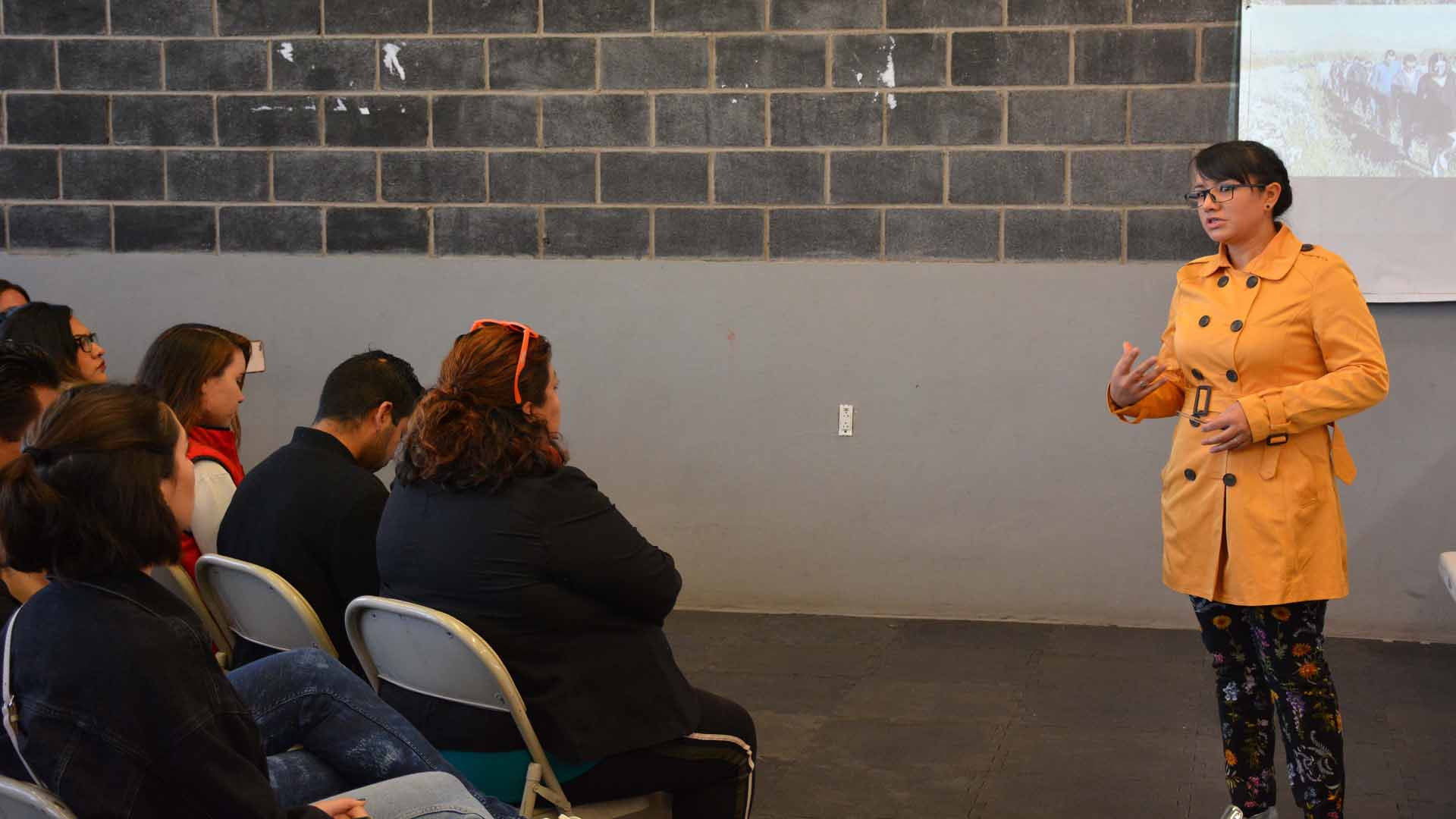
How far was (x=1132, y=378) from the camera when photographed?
2.53 m

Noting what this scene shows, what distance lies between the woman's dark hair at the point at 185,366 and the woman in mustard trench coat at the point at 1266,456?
72.4 inches

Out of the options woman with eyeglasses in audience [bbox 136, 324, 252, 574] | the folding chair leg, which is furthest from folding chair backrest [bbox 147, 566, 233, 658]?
the folding chair leg

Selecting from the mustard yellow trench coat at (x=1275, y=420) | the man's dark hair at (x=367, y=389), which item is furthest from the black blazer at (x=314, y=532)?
the mustard yellow trench coat at (x=1275, y=420)

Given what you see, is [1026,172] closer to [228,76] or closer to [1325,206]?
[1325,206]

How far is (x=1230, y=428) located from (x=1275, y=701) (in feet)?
1.73

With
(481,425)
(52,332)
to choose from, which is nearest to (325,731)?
(481,425)

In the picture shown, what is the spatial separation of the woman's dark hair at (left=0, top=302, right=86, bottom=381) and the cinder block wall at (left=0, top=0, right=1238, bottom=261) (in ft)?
4.19

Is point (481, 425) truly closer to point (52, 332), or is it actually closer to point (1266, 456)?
point (1266, 456)

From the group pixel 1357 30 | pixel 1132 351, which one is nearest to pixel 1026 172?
pixel 1357 30

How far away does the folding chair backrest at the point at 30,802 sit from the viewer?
1307 mm

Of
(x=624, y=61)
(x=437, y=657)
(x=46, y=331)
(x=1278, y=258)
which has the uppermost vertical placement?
(x=624, y=61)

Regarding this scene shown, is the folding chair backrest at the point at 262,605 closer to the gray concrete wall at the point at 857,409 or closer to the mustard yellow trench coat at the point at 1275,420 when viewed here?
the mustard yellow trench coat at the point at 1275,420

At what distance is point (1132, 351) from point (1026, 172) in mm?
1877

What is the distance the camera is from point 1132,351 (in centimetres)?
250
